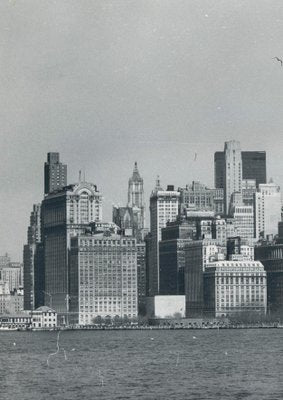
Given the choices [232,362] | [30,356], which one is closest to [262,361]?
[232,362]

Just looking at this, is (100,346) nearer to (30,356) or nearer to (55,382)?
(30,356)

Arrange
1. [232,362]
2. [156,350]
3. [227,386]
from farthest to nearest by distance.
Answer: [156,350] < [232,362] < [227,386]

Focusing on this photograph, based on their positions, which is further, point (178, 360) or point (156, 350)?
point (156, 350)

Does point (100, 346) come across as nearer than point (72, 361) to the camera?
No

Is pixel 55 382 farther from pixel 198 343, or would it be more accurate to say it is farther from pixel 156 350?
pixel 198 343

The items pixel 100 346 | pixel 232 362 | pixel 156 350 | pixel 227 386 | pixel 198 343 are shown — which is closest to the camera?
pixel 227 386

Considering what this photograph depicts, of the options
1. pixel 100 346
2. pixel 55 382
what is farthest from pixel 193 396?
pixel 100 346

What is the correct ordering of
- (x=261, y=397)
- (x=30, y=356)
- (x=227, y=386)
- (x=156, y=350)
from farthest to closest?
(x=156, y=350) < (x=30, y=356) < (x=227, y=386) < (x=261, y=397)

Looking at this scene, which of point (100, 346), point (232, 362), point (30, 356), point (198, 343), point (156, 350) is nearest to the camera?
point (232, 362)
